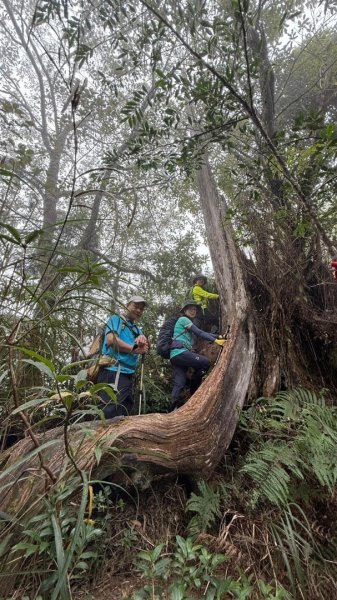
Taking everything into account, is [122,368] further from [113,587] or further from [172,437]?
[113,587]

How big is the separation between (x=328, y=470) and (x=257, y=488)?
51 cm

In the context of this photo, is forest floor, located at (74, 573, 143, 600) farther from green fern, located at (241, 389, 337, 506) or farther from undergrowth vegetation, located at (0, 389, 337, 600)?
green fern, located at (241, 389, 337, 506)

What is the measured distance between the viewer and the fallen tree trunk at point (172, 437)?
1.66m

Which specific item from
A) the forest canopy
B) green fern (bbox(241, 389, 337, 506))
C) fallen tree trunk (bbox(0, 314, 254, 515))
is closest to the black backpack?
the forest canopy

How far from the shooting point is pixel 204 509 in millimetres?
2148

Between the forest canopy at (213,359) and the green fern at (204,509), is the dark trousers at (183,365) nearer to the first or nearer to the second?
the forest canopy at (213,359)

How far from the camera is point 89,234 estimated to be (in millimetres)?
8758

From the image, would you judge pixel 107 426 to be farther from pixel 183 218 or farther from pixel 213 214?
pixel 183 218

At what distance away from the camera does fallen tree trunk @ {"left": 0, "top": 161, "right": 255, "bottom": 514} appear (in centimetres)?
166

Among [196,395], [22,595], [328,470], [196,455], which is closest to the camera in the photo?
[22,595]

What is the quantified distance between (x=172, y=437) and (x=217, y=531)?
69 cm

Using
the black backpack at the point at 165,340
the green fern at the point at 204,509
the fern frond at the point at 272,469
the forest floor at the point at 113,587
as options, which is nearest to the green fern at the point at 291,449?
the fern frond at the point at 272,469

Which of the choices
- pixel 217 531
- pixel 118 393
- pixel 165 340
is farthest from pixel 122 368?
pixel 217 531

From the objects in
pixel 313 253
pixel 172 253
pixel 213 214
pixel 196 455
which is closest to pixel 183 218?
pixel 172 253
